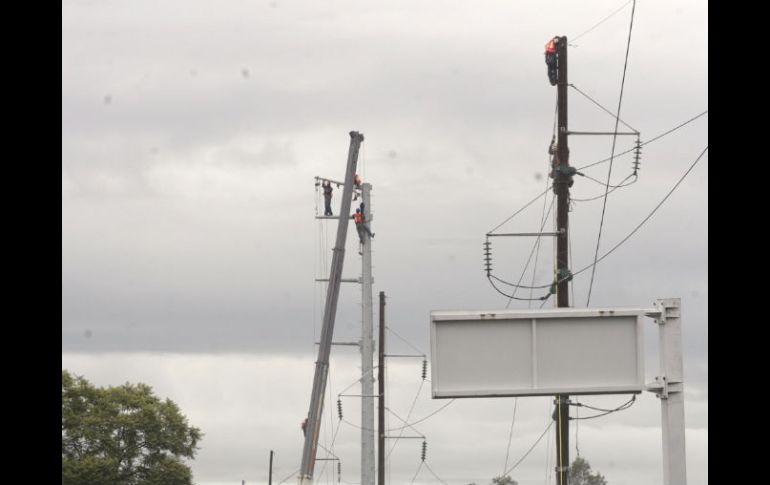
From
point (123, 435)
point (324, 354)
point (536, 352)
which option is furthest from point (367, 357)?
point (123, 435)

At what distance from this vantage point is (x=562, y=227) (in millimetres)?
24484

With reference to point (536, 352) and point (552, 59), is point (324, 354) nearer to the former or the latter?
point (552, 59)

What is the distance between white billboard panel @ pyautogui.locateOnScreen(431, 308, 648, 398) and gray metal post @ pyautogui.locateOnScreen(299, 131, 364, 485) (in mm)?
19972

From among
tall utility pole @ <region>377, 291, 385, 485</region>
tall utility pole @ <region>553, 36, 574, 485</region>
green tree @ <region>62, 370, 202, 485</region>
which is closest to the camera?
tall utility pole @ <region>553, 36, 574, 485</region>

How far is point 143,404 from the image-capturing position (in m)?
56.9

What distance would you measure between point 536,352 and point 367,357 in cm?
1776

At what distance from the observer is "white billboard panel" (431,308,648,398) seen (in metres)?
13.9

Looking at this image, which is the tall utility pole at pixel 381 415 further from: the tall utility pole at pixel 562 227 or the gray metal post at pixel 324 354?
the tall utility pole at pixel 562 227

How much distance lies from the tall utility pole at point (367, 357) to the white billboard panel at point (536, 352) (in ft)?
54.8

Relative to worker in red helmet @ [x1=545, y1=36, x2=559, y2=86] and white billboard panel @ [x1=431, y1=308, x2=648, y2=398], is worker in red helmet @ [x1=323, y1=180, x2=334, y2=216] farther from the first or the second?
white billboard panel @ [x1=431, y1=308, x2=648, y2=398]

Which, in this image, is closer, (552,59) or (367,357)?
(552,59)

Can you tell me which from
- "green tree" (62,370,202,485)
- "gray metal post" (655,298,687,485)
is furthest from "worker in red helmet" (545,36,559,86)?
"green tree" (62,370,202,485)

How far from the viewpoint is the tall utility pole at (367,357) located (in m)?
30.6
